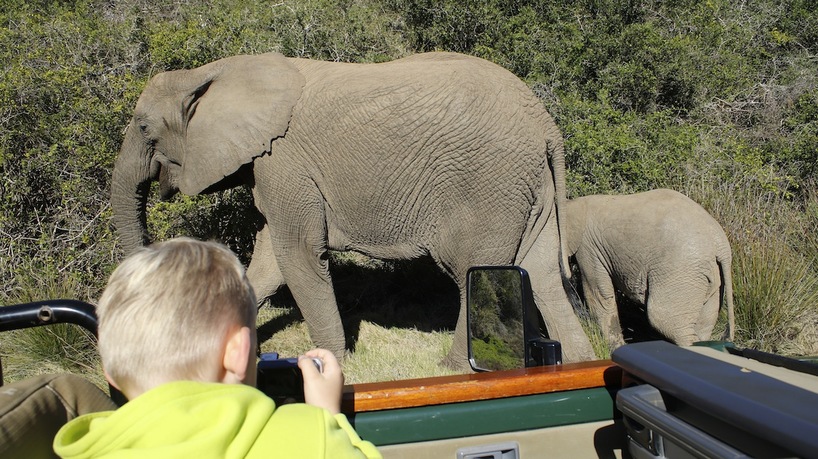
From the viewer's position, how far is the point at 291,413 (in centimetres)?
118

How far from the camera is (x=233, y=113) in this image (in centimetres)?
514

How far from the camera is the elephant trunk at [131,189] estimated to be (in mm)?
5266

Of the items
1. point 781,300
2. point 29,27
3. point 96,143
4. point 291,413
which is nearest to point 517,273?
point 291,413

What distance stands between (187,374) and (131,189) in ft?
14.6

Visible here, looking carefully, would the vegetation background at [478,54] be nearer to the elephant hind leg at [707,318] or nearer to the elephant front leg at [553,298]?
the elephant hind leg at [707,318]

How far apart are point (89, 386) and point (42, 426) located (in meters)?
0.21

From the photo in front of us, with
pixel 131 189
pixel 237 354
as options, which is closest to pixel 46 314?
pixel 237 354

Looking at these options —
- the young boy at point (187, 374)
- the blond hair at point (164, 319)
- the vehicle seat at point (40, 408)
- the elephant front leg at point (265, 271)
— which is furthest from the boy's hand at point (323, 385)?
the elephant front leg at point (265, 271)

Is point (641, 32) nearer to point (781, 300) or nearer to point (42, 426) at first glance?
point (781, 300)

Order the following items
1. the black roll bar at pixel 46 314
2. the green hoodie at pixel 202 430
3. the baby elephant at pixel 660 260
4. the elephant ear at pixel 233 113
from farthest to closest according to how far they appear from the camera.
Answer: the baby elephant at pixel 660 260 < the elephant ear at pixel 233 113 < the black roll bar at pixel 46 314 < the green hoodie at pixel 202 430

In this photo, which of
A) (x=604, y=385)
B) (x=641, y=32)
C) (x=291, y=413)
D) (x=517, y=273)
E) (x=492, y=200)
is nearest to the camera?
(x=291, y=413)

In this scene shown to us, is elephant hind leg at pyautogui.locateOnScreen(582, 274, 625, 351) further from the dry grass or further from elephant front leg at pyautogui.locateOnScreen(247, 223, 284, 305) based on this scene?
elephant front leg at pyautogui.locateOnScreen(247, 223, 284, 305)

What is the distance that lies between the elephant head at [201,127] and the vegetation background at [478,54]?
25.9 inches

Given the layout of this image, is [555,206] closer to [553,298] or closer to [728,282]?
[553,298]
